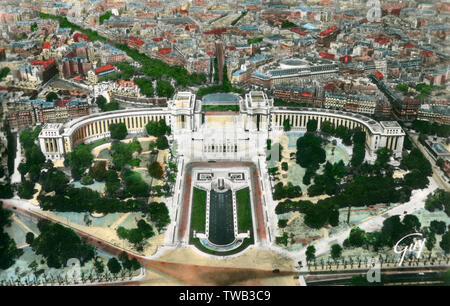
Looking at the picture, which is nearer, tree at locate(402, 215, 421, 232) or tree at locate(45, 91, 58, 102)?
tree at locate(402, 215, 421, 232)

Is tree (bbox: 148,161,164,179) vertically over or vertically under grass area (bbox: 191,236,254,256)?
over

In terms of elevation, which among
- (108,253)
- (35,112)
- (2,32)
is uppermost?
(2,32)

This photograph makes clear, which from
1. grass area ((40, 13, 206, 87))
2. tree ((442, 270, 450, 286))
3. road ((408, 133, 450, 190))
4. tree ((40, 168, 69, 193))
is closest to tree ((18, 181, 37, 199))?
tree ((40, 168, 69, 193))

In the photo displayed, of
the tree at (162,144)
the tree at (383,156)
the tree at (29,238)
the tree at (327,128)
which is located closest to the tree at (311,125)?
the tree at (327,128)

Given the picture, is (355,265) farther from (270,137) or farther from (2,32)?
(2,32)

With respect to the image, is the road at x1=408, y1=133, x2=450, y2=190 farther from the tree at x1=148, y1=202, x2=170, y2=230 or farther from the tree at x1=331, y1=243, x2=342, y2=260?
the tree at x1=148, y1=202, x2=170, y2=230

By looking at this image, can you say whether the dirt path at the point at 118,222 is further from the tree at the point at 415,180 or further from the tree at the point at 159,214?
→ the tree at the point at 415,180

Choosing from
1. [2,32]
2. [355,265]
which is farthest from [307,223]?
[2,32]
